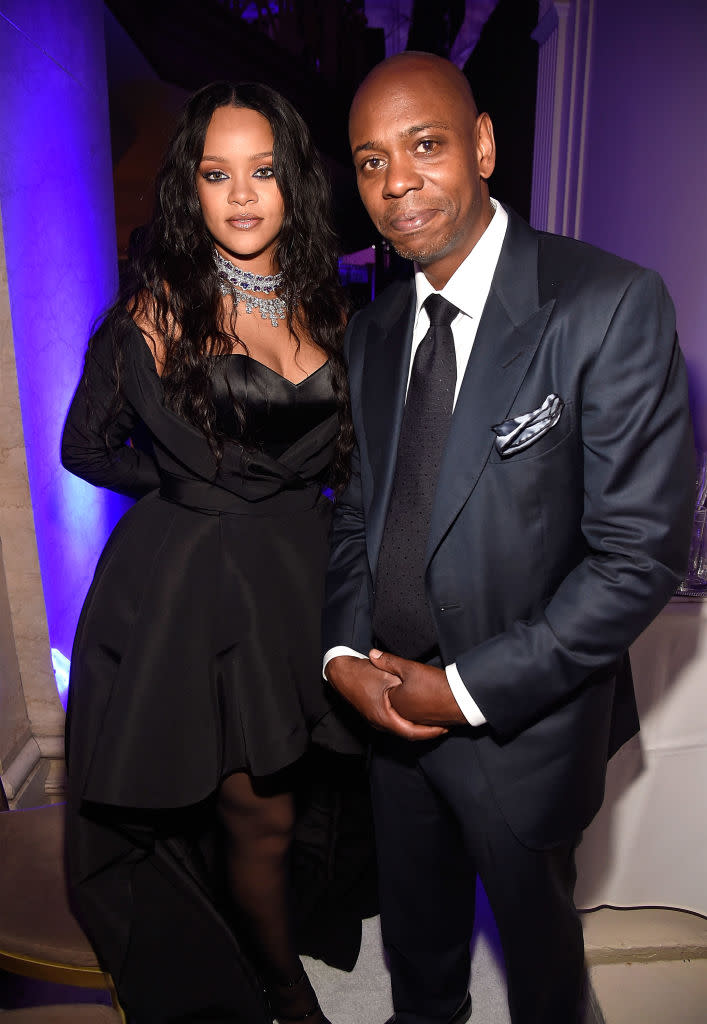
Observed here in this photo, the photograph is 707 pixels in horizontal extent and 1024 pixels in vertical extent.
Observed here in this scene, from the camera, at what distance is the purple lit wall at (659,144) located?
2.74 metres

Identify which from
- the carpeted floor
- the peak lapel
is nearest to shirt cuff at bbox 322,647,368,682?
the peak lapel

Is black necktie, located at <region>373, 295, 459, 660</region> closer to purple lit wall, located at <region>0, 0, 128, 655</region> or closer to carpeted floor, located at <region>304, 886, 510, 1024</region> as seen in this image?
carpeted floor, located at <region>304, 886, 510, 1024</region>

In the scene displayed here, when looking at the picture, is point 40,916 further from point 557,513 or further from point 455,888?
point 557,513

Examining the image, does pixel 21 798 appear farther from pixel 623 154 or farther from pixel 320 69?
pixel 320 69

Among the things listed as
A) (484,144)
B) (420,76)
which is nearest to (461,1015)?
(484,144)

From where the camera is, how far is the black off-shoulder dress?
170cm

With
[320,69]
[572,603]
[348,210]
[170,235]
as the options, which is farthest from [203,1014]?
[348,210]

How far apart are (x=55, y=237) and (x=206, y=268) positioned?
4.30ft

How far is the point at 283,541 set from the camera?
5.87 feet

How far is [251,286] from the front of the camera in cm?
192

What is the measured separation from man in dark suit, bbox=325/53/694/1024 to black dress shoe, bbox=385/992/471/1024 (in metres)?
0.47

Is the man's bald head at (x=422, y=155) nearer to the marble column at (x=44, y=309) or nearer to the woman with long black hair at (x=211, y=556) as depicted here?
the woman with long black hair at (x=211, y=556)

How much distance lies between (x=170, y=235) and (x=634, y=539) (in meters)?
1.34

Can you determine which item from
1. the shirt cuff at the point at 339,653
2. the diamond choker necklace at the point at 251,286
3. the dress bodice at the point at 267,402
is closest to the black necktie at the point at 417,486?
the shirt cuff at the point at 339,653
